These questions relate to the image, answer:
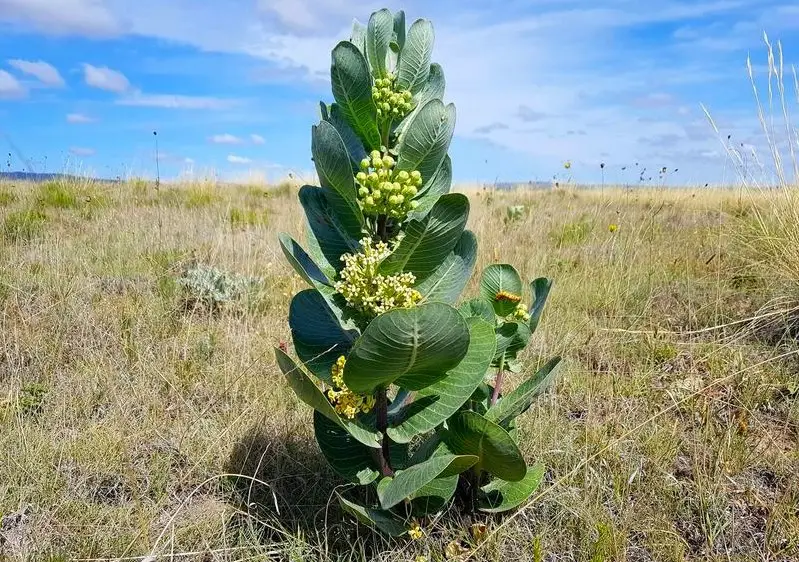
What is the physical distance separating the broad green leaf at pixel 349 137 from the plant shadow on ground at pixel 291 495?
97 cm

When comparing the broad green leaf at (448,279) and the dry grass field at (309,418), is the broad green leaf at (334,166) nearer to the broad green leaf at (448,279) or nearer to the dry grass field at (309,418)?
the broad green leaf at (448,279)

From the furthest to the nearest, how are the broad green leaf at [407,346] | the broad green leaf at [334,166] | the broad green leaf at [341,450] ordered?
the broad green leaf at [341,450] < the broad green leaf at [334,166] < the broad green leaf at [407,346]

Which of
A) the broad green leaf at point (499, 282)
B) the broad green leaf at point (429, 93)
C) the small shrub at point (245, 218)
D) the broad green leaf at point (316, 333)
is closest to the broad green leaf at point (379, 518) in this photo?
the broad green leaf at point (316, 333)

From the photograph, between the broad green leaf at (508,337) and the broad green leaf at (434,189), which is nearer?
the broad green leaf at (434,189)

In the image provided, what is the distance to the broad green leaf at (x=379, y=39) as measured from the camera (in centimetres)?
158

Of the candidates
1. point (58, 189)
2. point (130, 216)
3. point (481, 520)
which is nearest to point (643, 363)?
point (481, 520)

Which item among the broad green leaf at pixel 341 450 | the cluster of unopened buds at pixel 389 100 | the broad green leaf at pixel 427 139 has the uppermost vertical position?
the cluster of unopened buds at pixel 389 100

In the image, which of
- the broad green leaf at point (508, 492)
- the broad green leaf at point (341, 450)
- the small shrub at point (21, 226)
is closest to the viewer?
the broad green leaf at point (341, 450)

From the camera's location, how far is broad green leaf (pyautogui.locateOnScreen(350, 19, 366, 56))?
66.2 inches

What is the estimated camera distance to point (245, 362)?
3.14m

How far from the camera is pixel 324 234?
1665 millimetres

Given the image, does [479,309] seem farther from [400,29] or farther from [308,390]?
[400,29]

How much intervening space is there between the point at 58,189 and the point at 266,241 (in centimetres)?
451

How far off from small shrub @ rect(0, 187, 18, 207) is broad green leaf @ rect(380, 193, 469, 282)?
26.2ft
